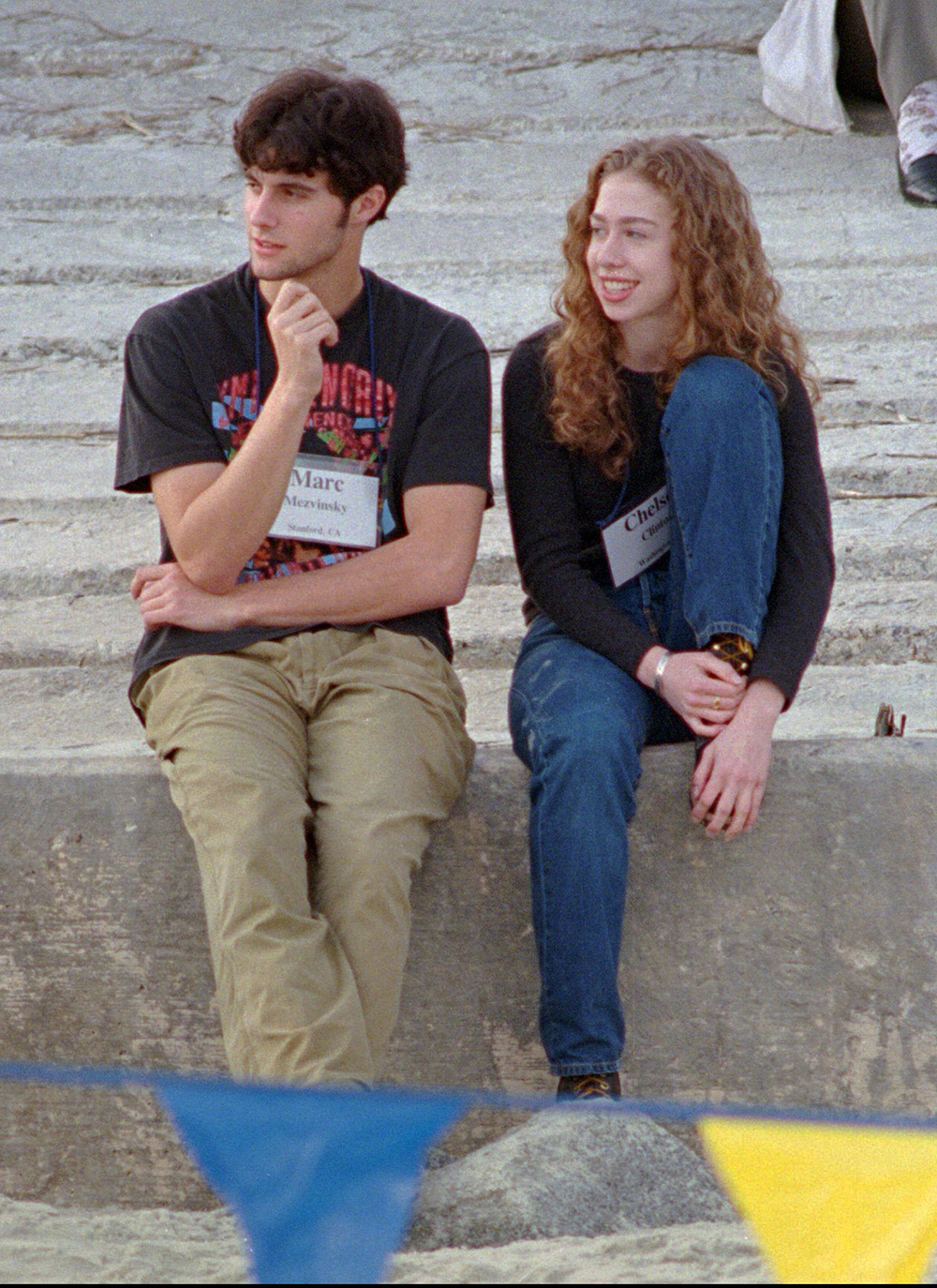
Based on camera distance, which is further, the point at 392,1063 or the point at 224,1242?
the point at 392,1063

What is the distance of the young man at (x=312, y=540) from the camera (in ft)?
6.89

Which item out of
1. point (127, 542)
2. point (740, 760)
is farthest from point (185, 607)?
point (127, 542)

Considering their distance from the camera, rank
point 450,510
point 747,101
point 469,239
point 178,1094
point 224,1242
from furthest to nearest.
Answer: point 747,101, point 469,239, point 450,510, point 224,1242, point 178,1094

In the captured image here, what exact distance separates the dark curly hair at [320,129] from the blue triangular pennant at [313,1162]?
156 cm

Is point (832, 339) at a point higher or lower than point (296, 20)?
lower

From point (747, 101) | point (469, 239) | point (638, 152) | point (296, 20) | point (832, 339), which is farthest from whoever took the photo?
point (296, 20)

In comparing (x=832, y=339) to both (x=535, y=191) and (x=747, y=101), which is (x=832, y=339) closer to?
(x=535, y=191)

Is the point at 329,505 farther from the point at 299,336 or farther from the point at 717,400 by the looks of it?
the point at 717,400

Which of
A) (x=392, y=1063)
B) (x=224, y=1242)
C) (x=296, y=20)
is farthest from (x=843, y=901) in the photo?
(x=296, y=20)

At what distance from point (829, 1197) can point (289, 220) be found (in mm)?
1690

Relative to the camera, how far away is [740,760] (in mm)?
2301

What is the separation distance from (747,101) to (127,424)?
4821mm

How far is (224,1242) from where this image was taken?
2.09 metres

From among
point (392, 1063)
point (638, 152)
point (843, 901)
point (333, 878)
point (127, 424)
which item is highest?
point (638, 152)
